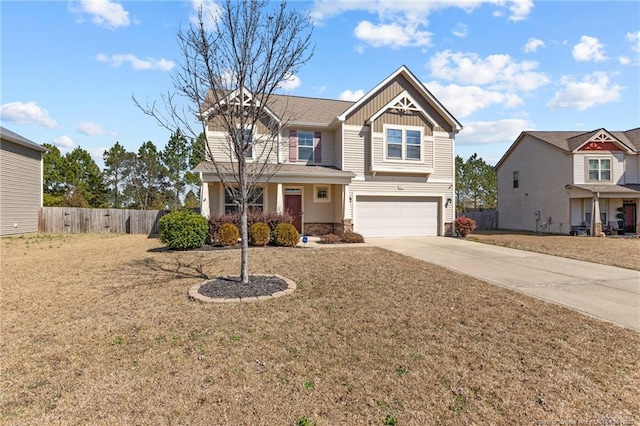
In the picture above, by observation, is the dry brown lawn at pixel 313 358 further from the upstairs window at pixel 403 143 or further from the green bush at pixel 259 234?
the upstairs window at pixel 403 143

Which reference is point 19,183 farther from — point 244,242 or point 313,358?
point 313,358

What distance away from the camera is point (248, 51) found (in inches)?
248

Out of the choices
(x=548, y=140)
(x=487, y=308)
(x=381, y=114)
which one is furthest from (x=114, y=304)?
(x=548, y=140)

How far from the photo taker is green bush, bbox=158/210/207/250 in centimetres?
1137

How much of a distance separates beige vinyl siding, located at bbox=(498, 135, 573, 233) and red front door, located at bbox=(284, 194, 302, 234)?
55.5ft

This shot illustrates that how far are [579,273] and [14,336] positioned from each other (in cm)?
1144

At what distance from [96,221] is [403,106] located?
1916 cm

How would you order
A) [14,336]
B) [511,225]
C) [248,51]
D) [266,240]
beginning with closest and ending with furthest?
[14,336], [248,51], [266,240], [511,225]

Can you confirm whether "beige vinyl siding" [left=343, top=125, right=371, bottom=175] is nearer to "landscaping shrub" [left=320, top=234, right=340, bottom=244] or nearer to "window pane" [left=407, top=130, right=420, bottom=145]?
"window pane" [left=407, top=130, right=420, bottom=145]

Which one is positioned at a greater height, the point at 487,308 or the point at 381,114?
the point at 381,114

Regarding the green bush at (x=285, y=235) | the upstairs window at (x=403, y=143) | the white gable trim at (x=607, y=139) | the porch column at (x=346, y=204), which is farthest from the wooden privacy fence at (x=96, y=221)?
the white gable trim at (x=607, y=139)

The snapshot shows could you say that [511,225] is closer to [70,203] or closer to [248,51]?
[248,51]

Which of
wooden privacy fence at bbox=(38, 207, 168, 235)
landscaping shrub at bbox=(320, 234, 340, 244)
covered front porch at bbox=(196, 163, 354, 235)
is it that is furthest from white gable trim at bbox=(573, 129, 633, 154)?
wooden privacy fence at bbox=(38, 207, 168, 235)

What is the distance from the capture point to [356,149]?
54.3 ft
